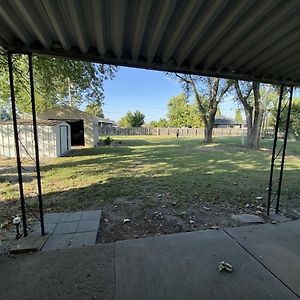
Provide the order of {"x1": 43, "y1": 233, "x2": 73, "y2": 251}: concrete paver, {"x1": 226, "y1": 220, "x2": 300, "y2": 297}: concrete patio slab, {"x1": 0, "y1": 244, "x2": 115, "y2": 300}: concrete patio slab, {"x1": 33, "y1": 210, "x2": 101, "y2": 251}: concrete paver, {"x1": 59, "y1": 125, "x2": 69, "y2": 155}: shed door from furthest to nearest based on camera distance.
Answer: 1. {"x1": 59, "y1": 125, "x2": 69, "y2": 155}: shed door
2. {"x1": 33, "y1": 210, "x2": 101, "y2": 251}: concrete paver
3. {"x1": 43, "y1": 233, "x2": 73, "y2": 251}: concrete paver
4. {"x1": 226, "y1": 220, "x2": 300, "y2": 297}: concrete patio slab
5. {"x1": 0, "y1": 244, "x2": 115, "y2": 300}: concrete patio slab

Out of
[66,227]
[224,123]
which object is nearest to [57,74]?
[66,227]

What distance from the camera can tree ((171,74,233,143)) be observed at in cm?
1783

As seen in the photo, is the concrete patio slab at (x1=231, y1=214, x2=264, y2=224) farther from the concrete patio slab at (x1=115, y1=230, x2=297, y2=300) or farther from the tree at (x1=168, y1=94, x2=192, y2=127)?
the tree at (x1=168, y1=94, x2=192, y2=127)

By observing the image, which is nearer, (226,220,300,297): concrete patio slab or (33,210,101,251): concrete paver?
(226,220,300,297): concrete patio slab

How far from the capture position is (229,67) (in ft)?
9.75

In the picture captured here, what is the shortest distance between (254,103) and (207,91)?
15.4ft

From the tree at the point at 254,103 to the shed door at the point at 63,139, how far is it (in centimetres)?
1097

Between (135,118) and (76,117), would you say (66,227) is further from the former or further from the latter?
(135,118)

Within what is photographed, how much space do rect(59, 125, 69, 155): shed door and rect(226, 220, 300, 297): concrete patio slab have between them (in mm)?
10504

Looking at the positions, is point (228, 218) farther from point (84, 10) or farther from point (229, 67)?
point (84, 10)

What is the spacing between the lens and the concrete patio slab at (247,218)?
3.48 metres

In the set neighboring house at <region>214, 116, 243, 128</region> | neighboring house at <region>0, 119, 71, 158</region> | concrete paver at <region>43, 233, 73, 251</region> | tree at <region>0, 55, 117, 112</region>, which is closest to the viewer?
concrete paver at <region>43, 233, 73, 251</region>

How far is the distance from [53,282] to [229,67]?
3180 millimetres

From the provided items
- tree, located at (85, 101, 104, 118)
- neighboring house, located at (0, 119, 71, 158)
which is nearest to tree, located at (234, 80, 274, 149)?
tree, located at (85, 101, 104, 118)
